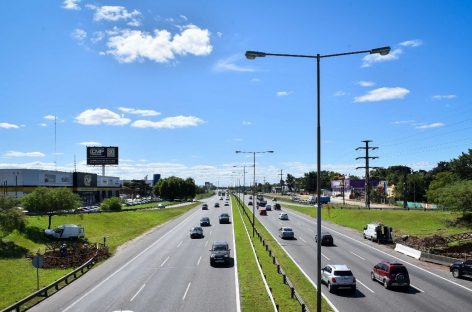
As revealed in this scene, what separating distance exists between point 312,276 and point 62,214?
152ft

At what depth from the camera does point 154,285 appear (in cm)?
2889

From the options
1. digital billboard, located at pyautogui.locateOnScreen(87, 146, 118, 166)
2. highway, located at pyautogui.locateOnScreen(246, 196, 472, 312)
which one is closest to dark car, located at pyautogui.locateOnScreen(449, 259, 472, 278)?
highway, located at pyautogui.locateOnScreen(246, 196, 472, 312)

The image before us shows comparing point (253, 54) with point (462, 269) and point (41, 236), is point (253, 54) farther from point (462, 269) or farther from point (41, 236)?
point (41, 236)

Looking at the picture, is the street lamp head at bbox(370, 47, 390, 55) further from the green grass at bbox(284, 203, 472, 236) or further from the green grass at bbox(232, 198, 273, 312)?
the green grass at bbox(284, 203, 472, 236)

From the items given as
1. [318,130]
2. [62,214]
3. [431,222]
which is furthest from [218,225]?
[318,130]

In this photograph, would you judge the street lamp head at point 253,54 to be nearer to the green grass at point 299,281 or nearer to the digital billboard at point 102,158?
the green grass at point 299,281

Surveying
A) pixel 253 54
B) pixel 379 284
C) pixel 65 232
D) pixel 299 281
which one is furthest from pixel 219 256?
pixel 65 232

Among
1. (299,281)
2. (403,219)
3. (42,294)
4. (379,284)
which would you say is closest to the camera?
(42,294)

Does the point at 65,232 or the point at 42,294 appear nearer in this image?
the point at 42,294

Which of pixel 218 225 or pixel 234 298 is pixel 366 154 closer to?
pixel 218 225

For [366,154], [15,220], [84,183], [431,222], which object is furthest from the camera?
[84,183]

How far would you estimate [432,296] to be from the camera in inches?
1017

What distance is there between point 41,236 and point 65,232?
2.76m

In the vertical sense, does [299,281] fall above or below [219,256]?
below
